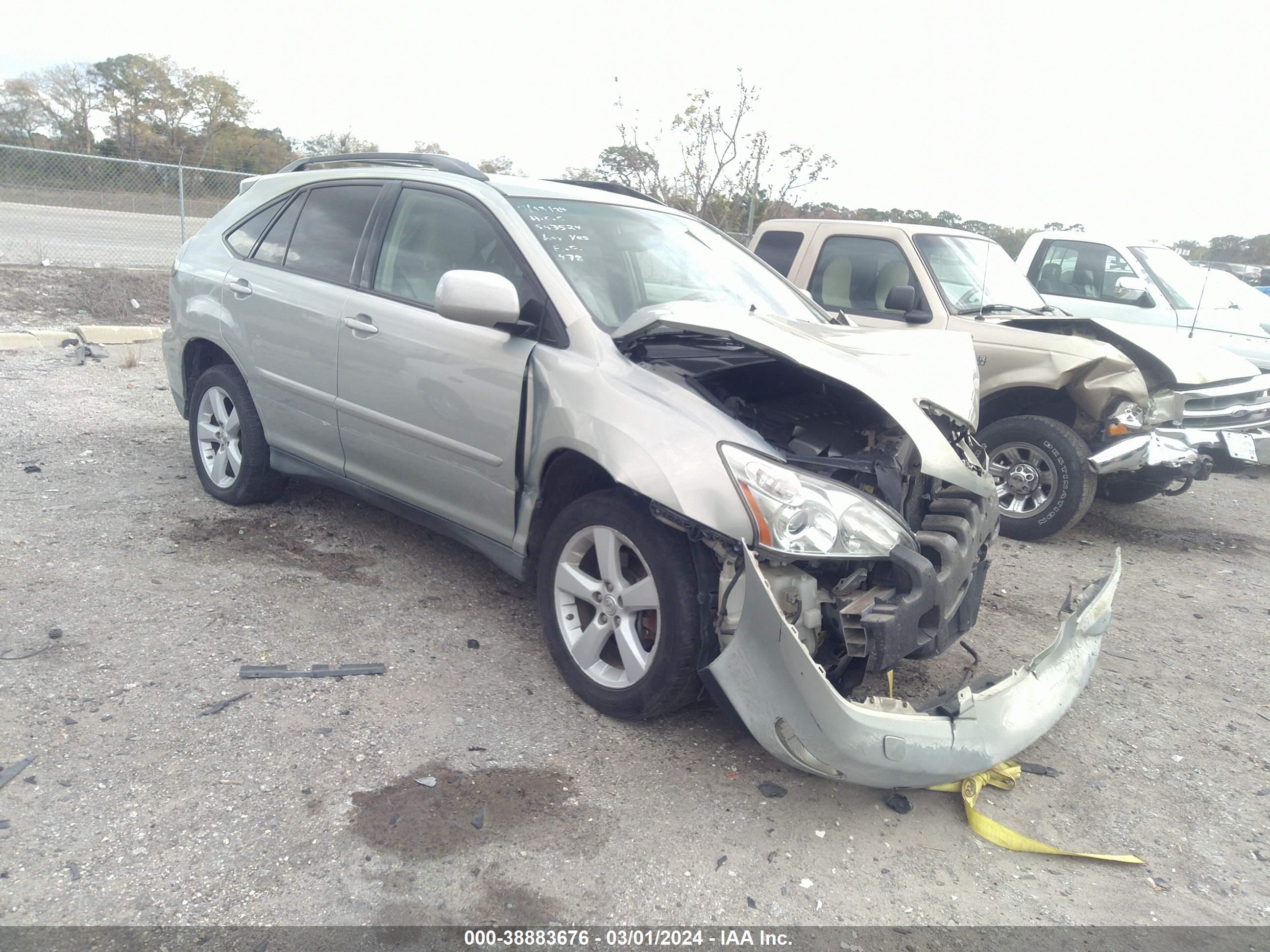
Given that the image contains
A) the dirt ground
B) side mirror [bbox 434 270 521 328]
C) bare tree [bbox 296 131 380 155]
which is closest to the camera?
side mirror [bbox 434 270 521 328]

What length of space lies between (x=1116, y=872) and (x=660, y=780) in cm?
138

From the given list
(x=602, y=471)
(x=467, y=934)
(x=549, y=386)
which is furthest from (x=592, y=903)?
(x=549, y=386)

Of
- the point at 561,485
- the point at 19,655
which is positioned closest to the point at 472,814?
the point at 561,485

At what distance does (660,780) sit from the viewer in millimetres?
2998

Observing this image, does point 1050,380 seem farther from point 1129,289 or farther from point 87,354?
point 87,354

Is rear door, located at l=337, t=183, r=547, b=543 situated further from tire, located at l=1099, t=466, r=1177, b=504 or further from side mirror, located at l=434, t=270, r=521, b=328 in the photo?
tire, located at l=1099, t=466, r=1177, b=504

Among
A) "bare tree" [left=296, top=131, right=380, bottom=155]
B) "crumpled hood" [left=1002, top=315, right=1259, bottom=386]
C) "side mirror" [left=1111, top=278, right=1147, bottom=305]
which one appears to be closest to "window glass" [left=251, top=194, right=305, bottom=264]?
"crumpled hood" [left=1002, top=315, right=1259, bottom=386]

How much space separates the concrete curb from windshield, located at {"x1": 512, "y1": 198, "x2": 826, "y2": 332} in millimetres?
7127

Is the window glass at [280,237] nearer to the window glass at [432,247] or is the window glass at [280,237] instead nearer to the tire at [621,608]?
the window glass at [432,247]

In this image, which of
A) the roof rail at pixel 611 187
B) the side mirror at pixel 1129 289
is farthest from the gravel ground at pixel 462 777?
the side mirror at pixel 1129 289

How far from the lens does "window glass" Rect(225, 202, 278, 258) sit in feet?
16.0

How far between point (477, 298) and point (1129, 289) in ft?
24.0

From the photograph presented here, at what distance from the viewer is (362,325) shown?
4.08 m

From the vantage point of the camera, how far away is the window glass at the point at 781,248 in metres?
7.19
